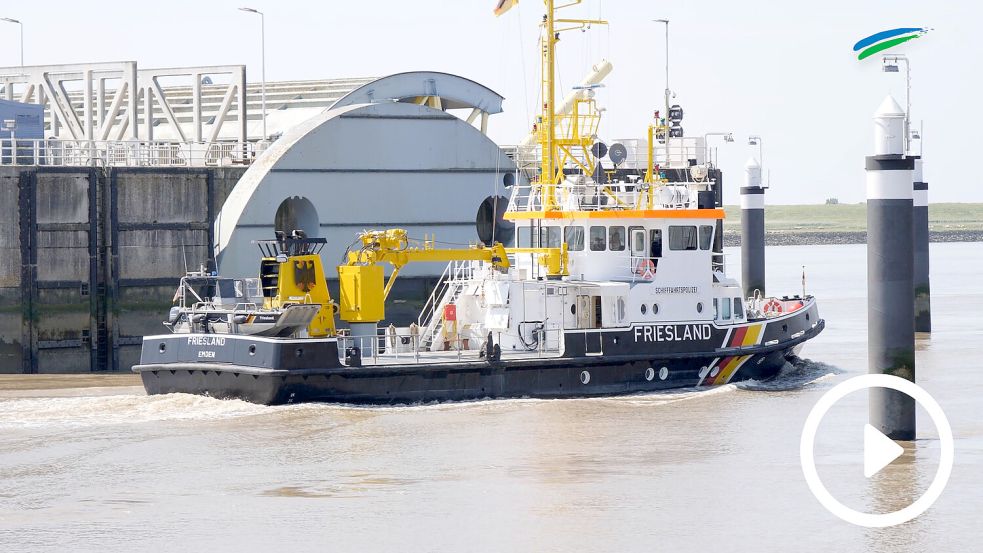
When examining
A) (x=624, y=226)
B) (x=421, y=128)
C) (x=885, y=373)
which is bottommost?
(x=885, y=373)

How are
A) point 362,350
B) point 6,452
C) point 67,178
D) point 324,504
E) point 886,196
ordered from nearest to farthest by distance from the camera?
point 324,504 < point 886,196 < point 6,452 < point 362,350 < point 67,178

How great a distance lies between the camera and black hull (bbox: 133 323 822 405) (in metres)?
21.9

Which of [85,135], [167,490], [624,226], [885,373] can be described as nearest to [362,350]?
[624,226]

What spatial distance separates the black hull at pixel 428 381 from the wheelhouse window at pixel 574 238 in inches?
92.5

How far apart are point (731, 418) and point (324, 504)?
7.98m

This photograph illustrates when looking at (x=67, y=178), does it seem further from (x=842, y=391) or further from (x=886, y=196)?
(x=886, y=196)

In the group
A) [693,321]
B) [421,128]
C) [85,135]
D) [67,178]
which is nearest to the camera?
[693,321]

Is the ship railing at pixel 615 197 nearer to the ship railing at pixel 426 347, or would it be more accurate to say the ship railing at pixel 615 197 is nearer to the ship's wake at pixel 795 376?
the ship railing at pixel 426 347

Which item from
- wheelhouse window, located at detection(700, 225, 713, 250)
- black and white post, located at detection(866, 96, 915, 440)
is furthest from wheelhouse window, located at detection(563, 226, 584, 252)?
black and white post, located at detection(866, 96, 915, 440)

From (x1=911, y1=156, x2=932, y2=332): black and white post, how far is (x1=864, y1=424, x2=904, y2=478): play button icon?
17654 millimetres

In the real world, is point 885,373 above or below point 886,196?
below

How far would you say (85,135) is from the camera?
130 feet

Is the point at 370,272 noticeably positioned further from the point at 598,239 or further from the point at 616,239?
the point at 616,239
